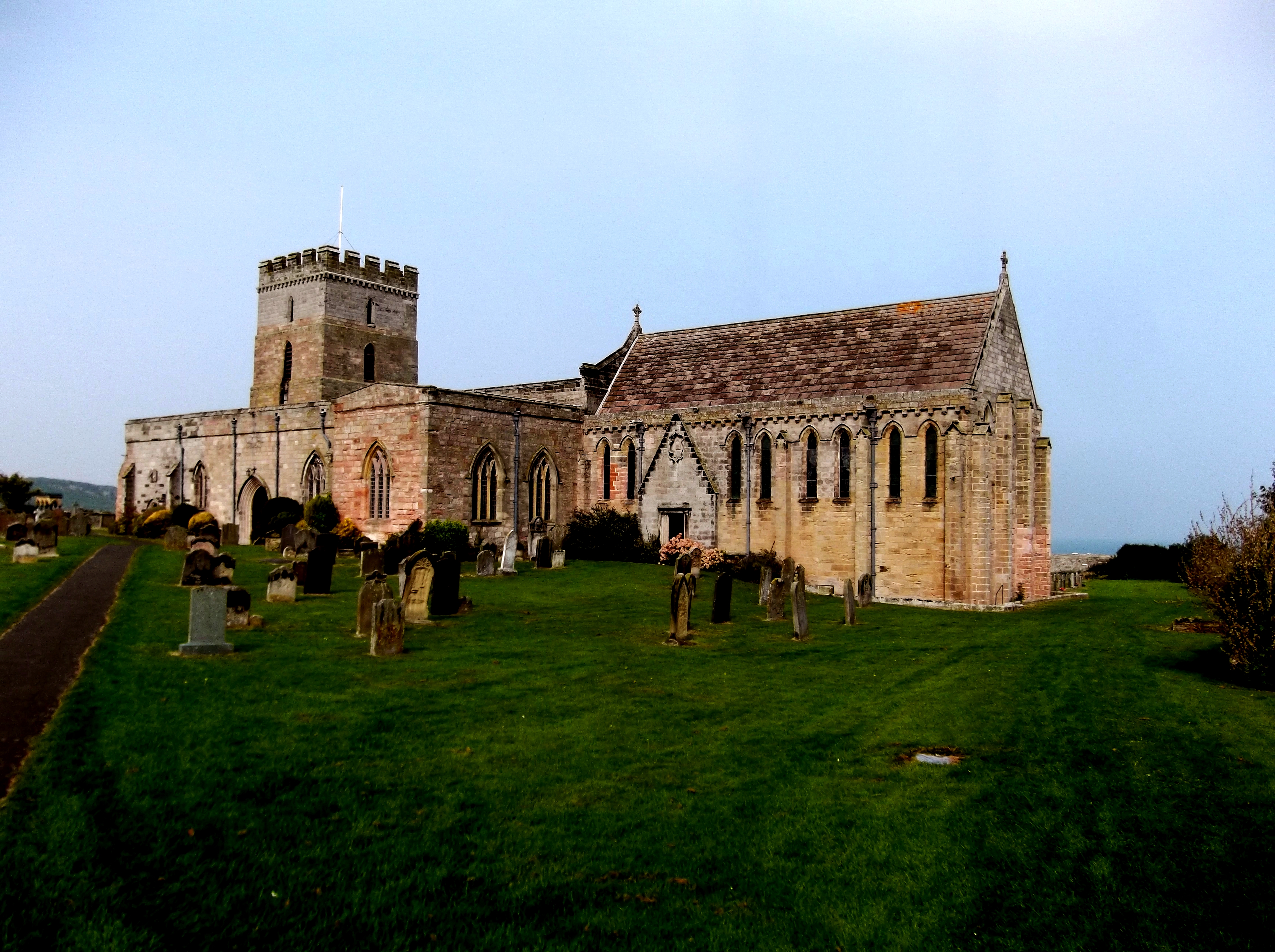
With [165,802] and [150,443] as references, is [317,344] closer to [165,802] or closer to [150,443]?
[150,443]

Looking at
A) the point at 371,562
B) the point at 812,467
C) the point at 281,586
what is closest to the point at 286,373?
the point at 371,562

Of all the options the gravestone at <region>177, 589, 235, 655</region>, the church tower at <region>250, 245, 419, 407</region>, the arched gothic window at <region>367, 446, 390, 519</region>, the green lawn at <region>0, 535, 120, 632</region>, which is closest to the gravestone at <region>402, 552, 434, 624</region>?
the gravestone at <region>177, 589, 235, 655</region>

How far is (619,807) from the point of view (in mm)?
9023

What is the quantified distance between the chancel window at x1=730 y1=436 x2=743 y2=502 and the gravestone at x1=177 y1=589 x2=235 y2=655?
22290mm

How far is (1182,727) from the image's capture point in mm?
12406

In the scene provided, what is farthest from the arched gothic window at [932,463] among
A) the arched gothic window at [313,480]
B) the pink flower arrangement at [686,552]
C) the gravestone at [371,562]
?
the arched gothic window at [313,480]

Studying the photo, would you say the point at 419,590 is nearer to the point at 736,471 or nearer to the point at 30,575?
the point at 30,575

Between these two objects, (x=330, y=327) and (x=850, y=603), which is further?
(x=330, y=327)

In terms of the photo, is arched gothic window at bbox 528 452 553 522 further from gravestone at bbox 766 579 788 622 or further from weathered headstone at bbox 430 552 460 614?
weathered headstone at bbox 430 552 460 614

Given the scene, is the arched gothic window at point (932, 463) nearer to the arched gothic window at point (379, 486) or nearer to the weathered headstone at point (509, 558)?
the weathered headstone at point (509, 558)

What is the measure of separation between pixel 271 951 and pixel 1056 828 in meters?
6.65

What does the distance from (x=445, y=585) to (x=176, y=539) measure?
1707 cm

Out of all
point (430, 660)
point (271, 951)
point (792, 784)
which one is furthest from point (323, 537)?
point (271, 951)

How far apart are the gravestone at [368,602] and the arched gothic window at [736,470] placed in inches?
758
